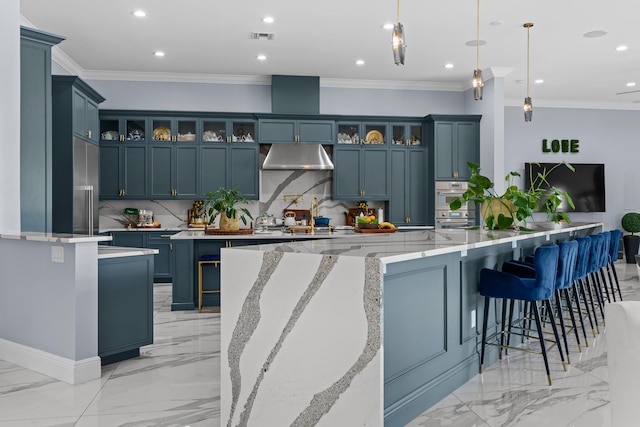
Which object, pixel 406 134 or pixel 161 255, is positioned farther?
pixel 406 134

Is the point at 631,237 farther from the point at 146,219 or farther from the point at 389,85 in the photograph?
the point at 146,219

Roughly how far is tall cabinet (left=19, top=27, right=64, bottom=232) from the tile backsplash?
340cm

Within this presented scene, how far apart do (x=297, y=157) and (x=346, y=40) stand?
2.07 metres

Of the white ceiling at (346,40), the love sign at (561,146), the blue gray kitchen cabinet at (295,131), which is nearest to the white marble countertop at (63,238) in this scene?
the white ceiling at (346,40)

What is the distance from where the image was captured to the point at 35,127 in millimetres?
4371

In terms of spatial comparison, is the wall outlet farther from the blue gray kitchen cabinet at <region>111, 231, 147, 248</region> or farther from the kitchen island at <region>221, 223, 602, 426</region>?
the blue gray kitchen cabinet at <region>111, 231, 147, 248</region>

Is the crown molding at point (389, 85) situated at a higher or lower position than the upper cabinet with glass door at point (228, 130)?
higher

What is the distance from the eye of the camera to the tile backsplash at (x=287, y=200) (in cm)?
792

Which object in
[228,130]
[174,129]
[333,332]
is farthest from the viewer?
[228,130]

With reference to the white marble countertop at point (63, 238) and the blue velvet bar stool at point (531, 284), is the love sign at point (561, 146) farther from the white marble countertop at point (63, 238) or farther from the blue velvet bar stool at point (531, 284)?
the white marble countertop at point (63, 238)

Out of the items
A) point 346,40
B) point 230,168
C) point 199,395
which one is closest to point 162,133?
point 230,168

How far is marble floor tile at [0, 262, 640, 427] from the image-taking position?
2686mm

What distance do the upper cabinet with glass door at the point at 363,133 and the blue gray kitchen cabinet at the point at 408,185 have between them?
A: 274 millimetres

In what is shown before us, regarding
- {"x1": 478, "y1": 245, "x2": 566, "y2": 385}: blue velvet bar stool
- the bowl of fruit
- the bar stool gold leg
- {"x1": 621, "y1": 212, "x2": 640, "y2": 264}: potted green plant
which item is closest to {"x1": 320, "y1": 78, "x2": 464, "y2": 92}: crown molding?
the bowl of fruit
